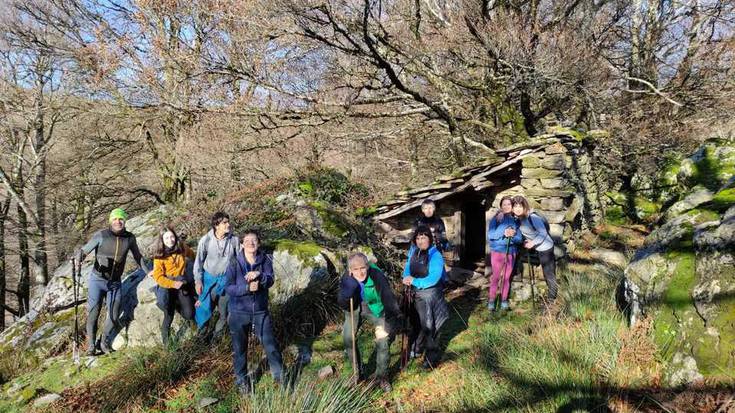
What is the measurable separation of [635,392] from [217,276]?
4149 mm

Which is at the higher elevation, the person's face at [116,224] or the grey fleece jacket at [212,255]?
the person's face at [116,224]

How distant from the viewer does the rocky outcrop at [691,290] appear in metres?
2.93

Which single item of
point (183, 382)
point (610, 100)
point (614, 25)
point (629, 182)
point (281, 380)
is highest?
point (614, 25)

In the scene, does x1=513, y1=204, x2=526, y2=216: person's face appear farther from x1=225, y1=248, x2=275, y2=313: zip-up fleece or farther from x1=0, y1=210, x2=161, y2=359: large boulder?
x1=0, y1=210, x2=161, y2=359: large boulder

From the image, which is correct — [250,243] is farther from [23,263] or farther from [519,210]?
[23,263]

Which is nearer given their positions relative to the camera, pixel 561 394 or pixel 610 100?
pixel 561 394

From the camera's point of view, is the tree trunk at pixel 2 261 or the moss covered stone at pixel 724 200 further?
the tree trunk at pixel 2 261

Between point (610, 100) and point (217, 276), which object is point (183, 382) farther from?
point (610, 100)

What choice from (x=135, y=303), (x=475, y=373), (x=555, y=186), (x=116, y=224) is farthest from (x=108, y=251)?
(x=555, y=186)

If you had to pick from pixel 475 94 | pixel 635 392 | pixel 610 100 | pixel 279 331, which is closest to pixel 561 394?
pixel 635 392

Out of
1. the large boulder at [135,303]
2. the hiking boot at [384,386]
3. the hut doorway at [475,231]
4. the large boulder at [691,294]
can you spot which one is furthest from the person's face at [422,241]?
the hut doorway at [475,231]

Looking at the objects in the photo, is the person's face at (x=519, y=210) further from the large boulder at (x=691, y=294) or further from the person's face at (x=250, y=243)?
the person's face at (x=250, y=243)

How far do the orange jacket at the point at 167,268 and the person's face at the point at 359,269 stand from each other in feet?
7.67

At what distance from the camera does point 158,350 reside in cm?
479
